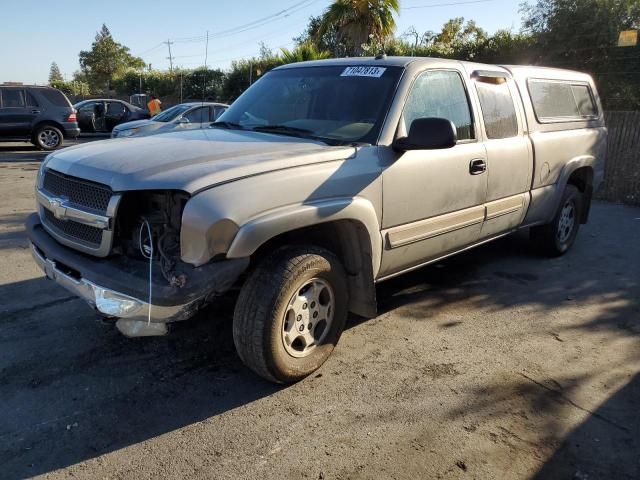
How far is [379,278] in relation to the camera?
3.77 meters

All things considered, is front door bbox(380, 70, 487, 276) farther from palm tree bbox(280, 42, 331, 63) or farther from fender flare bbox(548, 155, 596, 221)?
palm tree bbox(280, 42, 331, 63)

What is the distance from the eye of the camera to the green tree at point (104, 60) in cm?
6694

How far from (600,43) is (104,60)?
219ft

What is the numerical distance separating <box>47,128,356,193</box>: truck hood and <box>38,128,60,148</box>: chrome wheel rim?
13301 millimetres

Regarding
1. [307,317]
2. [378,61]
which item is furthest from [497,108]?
[307,317]

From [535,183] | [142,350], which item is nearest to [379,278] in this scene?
[142,350]

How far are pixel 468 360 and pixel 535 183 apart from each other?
2.22m

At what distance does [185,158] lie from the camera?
3.10 meters

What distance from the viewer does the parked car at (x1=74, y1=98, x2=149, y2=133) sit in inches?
768

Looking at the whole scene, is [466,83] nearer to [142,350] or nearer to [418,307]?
[418,307]

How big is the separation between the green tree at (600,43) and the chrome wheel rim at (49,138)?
13.3m

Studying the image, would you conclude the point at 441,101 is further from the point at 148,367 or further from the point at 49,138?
Answer: the point at 49,138

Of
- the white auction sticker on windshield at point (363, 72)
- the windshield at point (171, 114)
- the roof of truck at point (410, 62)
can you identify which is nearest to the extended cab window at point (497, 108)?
the roof of truck at point (410, 62)

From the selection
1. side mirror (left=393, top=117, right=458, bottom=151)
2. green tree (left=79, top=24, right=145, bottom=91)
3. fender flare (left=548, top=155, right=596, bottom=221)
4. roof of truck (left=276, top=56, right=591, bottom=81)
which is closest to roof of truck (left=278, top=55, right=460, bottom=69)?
roof of truck (left=276, top=56, right=591, bottom=81)
